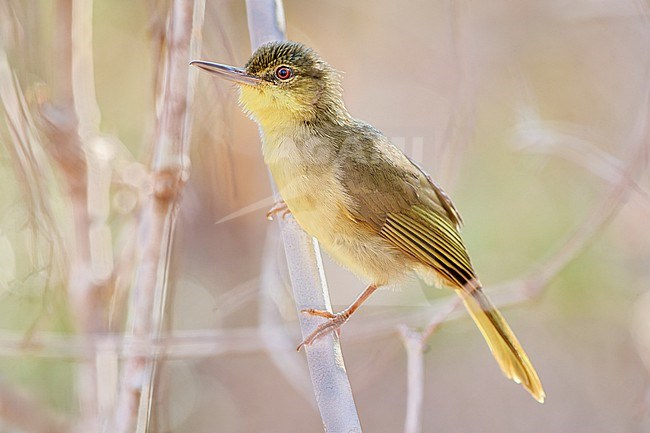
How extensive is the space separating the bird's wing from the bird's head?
211 millimetres

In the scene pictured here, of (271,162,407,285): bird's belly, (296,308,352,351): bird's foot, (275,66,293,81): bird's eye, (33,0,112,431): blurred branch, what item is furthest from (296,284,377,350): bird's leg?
(275,66,293,81): bird's eye

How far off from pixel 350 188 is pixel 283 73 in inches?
16.0

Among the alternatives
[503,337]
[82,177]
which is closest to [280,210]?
[82,177]

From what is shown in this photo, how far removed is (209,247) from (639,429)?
2.67 m

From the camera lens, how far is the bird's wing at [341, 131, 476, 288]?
2.62 metres

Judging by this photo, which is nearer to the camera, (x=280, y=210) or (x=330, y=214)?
(x=330, y=214)

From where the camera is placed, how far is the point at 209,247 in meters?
5.22

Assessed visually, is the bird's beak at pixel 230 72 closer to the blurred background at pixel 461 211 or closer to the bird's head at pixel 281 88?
the bird's head at pixel 281 88

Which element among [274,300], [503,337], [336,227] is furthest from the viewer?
[274,300]

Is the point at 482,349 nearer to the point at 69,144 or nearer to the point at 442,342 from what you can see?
the point at 442,342

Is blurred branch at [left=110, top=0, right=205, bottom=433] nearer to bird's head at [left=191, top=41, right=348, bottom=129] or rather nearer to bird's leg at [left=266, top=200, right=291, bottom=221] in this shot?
bird's head at [left=191, top=41, right=348, bottom=129]

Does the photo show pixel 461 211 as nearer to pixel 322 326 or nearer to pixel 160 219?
pixel 322 326

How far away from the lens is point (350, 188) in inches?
102

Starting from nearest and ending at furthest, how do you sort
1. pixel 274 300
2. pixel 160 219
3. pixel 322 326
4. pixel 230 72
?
pixel 160 219, pixel 322 326, pixel 230 72, pixel 274 300
